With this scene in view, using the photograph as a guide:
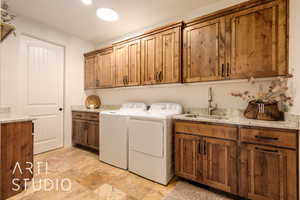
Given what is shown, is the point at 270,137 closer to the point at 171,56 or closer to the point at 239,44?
the point at 239,44

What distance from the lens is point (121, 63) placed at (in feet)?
9.50

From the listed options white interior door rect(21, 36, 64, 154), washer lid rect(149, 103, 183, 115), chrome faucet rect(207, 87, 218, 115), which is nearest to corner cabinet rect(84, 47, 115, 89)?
white interior door rect(21, 36, 64, 154)

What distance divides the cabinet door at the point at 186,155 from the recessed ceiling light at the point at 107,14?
7.79 feet

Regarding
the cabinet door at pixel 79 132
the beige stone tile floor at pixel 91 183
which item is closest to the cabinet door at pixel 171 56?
the beige stone tile floor at pixel 91 183

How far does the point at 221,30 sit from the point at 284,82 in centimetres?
→ 98

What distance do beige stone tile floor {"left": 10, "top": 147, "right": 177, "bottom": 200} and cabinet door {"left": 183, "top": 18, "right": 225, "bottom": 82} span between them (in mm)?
1589

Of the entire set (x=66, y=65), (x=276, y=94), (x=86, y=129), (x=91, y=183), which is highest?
(x=66, y=65)

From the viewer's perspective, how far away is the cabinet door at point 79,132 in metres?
3.13

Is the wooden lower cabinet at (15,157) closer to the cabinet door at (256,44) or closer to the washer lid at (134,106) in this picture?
the washer lid at (134,106)

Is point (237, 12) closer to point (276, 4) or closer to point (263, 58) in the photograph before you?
point (276, 4)

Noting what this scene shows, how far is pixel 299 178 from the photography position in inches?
49.0

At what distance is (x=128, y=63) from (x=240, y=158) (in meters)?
2.34

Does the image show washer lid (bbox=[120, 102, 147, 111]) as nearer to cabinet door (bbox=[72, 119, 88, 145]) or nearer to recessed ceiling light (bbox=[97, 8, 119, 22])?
cabinet door (bbox=[72, 119, 88, 145])

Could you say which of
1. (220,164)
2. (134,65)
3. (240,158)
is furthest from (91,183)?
(134,65)
